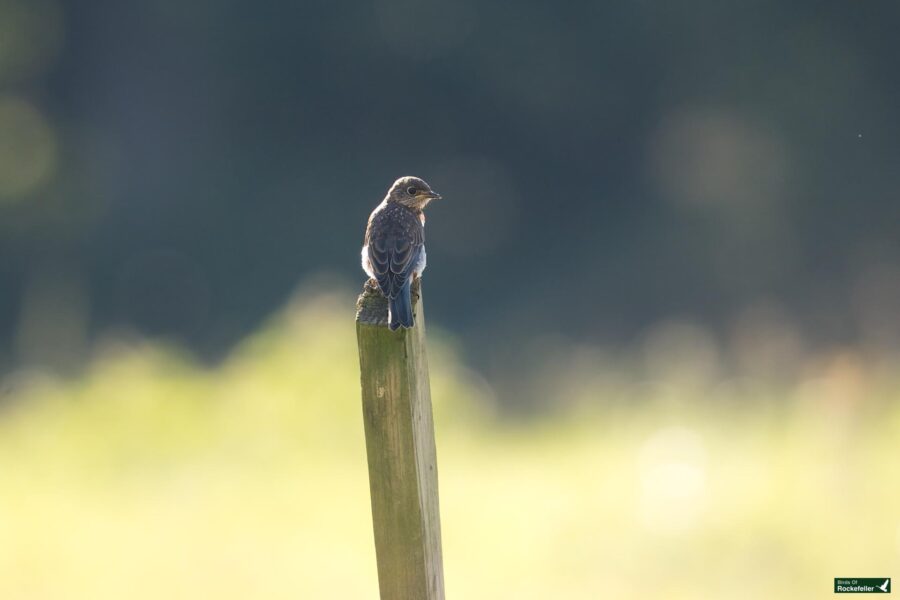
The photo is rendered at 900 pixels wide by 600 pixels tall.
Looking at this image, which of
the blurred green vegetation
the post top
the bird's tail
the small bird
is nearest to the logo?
the blurred green vegetation

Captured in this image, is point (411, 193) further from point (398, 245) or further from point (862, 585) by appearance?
point (862, 585)

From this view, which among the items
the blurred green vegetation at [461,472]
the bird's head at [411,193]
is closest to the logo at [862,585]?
the blurred green vegetation at [461,472]

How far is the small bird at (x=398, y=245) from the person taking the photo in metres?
3.47

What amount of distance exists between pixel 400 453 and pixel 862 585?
119 inches

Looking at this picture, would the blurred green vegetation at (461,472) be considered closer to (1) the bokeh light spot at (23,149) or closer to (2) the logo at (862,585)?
(2) the logo at (862,585)

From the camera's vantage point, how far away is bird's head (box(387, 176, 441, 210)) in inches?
223

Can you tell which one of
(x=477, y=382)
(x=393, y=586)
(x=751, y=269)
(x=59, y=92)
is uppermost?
(x=59, y=92)

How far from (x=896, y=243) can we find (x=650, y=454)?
3098 mm

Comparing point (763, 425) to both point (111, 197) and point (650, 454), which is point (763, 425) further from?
point (111, 197)

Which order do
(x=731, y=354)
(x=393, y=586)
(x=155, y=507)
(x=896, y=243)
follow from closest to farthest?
(x=393, y=586) → (x=155, y=507) → (x=731, y=354) → (x=896, y=243)

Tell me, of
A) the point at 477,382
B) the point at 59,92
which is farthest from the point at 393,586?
the point at 59,92

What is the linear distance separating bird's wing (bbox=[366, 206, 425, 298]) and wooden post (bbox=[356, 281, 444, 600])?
0.72m

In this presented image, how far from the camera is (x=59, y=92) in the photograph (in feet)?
33.8

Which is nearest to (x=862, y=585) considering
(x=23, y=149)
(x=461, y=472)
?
(x=461, y=472)
